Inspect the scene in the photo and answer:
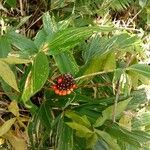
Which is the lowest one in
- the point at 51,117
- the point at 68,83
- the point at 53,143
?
the point at 53,143

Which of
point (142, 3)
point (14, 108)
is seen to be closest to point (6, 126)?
point (14, 108)

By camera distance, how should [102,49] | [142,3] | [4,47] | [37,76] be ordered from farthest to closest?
1. [142,3]
2. [102,49]
3. [4,47]
4. [37,76]

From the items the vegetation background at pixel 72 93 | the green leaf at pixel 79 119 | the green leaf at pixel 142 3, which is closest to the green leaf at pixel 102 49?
the vegetation background at pixel 72 93

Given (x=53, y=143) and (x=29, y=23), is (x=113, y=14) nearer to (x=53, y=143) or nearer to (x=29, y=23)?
(x=29, y=23)

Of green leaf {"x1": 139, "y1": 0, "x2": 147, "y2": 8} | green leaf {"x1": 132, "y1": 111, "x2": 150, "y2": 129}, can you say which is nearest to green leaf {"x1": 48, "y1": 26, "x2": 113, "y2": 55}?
green leaf {"x1": 132, "y1": 111, "x2": 150, "y2": 129}

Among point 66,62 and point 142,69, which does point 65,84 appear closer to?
point 66,62

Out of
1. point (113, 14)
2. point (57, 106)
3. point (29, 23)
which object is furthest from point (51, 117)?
point (113, 14)

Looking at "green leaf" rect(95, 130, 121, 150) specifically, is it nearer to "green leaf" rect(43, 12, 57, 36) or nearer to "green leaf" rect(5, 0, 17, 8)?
"green leaf" rect(43, 12, 57, 36)

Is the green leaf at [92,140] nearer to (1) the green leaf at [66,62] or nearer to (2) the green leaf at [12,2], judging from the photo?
(1) the green leaf at [66,62]
